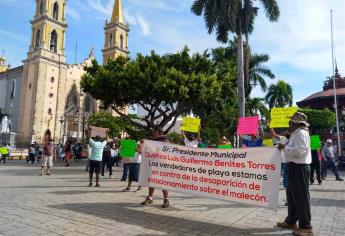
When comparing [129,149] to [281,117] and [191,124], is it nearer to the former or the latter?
[191,124]

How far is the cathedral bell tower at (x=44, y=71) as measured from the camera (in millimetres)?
57156

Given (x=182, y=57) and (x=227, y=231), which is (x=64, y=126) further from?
(x=227, y=231)

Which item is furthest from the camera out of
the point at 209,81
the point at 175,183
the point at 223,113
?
the point at 223,113

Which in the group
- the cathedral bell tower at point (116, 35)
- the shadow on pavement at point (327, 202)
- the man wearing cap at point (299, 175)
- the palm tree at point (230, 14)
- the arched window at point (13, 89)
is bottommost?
the shadow on pavement at point (327, 202)

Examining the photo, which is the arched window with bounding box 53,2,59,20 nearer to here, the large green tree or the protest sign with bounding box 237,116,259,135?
the large green tree

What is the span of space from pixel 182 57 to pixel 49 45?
1699 inches

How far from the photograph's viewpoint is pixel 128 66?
21750 millimetres

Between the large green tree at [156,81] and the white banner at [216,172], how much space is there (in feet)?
39.1

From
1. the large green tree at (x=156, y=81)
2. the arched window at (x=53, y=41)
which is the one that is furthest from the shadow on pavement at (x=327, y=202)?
the arched window at (x=53, y=41)

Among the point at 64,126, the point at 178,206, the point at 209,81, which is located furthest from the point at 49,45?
the point at 178,206

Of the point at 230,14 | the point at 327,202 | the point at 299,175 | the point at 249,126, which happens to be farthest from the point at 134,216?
the point at 230,14

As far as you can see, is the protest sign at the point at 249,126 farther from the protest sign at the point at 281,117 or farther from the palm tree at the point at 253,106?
the palm tree at the point at 253,106

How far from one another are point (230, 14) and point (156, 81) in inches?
262

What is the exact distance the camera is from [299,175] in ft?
19.0
